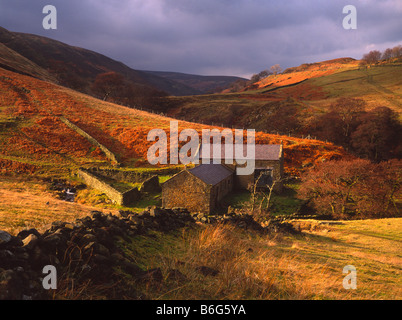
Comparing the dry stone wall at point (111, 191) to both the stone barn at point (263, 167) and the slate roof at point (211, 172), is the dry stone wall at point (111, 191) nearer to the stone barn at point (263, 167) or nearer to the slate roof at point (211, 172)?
the slate roof at point (211, 172)

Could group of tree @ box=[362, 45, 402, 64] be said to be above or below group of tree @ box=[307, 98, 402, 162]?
above

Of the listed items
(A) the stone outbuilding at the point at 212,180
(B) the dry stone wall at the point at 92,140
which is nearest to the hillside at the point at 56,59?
(B) the dry stone wall at the point at 92,140

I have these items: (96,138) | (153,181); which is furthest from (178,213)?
(96,138)

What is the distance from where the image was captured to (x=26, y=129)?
50.2 metres

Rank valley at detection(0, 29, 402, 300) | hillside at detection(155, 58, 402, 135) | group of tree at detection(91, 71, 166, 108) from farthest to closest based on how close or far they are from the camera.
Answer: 1. group of tree at detection(91, 71, 166, 108)
2. hillside at detection(155, 58, 402, 135)
3. valley at detection(0, 29, 402, 300)

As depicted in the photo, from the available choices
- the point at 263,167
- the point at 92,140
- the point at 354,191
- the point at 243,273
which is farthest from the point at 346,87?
the point at 243,273

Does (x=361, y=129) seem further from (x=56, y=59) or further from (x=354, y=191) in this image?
(x=56, y=59)

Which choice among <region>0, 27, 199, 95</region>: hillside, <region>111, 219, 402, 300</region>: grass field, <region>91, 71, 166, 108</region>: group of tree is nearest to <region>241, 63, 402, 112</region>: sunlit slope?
<region>91, 71, 166, 108</region>: group of tree

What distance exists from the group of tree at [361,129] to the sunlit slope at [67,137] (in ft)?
52.1

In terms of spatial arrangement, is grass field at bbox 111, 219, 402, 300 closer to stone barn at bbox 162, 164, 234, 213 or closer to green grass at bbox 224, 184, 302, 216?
stone barn at bbox 162, 164, 234, 213

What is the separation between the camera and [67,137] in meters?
50.6

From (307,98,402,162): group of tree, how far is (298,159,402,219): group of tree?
32413 millimetres

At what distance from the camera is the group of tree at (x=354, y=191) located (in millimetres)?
29344

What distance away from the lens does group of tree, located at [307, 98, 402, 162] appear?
61.2 meters
